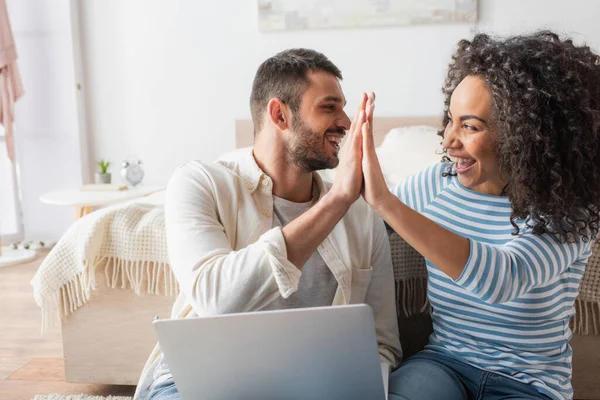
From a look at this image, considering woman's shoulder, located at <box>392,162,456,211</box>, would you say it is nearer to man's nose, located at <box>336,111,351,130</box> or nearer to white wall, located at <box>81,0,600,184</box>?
man's nose, located at <box>336,111,351,130</box>

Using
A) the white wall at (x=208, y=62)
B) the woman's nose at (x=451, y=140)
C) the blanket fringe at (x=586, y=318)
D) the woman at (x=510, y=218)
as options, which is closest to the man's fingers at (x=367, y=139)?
the woman at (x=510, y=218)

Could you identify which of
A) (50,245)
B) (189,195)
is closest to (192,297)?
(189,195)

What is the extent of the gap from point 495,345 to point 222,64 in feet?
9.90

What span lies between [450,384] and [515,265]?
269 millimetres

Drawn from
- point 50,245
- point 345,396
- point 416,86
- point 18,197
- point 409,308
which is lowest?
point 50,245

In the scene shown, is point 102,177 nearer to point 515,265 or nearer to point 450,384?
point 450,384

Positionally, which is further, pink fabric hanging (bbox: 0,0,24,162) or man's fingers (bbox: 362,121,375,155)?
pink fabric hanging (bbox: 0,0,24,162)

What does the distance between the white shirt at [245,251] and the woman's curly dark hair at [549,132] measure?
0.34 metres

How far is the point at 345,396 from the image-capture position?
3.46 feet

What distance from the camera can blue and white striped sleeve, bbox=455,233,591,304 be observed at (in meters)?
1.14

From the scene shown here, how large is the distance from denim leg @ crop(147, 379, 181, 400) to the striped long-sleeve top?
1.73 feet

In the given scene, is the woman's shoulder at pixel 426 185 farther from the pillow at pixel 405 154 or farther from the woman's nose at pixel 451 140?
the pillow at pixel 405 154

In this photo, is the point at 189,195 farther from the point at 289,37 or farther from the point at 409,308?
the point at 289,37

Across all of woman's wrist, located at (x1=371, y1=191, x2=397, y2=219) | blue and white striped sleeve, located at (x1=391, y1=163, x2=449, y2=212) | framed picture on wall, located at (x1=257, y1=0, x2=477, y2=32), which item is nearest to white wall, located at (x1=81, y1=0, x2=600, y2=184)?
framed picture on wall, located at (x1=257, y1=0, x2=477, y2=32)
